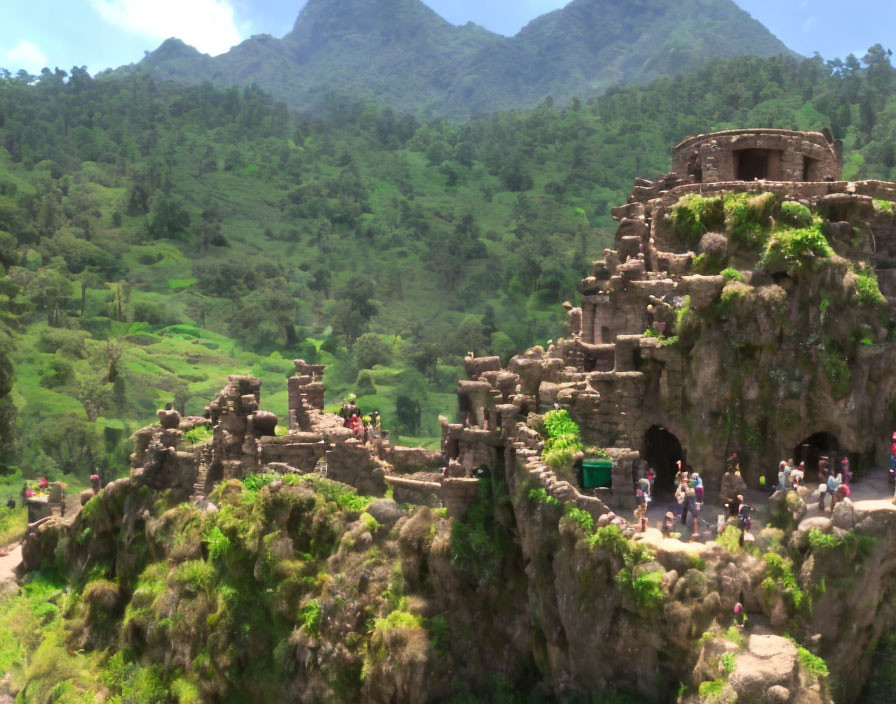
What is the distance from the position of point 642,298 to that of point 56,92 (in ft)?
573

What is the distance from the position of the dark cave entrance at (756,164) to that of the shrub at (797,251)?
950 cm

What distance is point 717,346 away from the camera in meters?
31.5

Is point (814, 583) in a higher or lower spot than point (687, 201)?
lower

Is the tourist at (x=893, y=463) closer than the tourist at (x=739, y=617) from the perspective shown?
No

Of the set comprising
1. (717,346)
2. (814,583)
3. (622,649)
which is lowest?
(622,649)

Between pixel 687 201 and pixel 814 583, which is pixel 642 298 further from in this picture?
pixel 814 583

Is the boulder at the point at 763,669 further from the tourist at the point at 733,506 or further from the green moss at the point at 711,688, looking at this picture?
the tourist at the point at 733,506

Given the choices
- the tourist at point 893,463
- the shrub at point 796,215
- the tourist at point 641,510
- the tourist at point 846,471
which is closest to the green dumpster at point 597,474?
the tourist at point 641,510

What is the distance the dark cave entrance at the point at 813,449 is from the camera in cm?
3200

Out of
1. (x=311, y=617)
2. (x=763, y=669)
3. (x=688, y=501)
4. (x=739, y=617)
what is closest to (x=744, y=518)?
(x=688, y=501)

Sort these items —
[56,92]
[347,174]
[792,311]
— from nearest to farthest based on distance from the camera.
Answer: [792,311] < [347,174] < [56,92]

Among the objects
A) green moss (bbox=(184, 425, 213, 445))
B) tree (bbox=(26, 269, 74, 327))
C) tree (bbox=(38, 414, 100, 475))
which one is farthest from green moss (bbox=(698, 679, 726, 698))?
tree (bbox=(26, 269, 74, 327))

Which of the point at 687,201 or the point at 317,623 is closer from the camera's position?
the point at 317,623

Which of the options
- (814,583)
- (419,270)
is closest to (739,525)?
(814,583)
